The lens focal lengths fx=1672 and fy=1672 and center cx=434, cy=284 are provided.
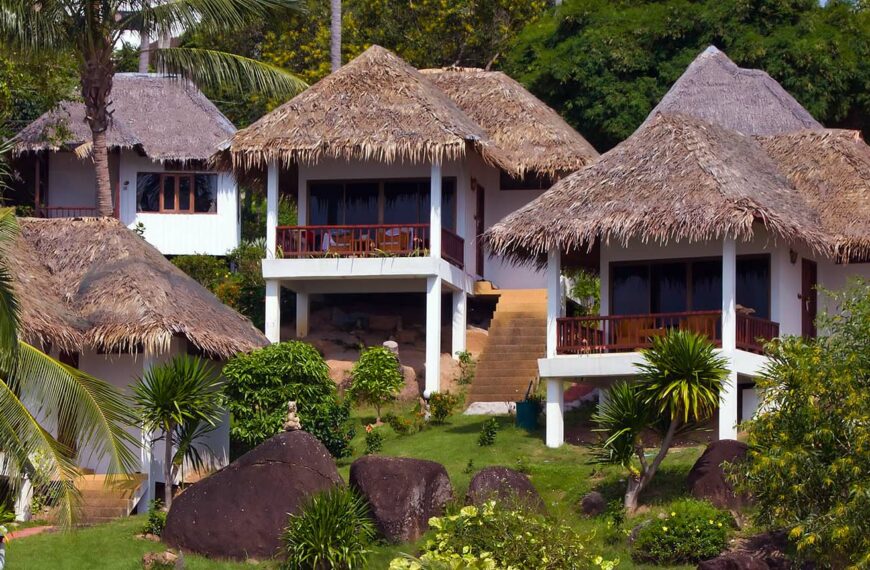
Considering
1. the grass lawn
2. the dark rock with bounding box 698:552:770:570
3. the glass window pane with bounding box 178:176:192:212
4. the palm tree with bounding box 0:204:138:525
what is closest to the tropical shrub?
the grass lawn

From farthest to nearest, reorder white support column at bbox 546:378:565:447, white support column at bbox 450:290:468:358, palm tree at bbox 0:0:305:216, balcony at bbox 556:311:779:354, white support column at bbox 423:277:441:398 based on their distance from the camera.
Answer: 1. white support column at bbox 450:290:468:358
2. white support column at bbox 423:277:441:398
3. palm tree at bbox 0:0:305:216
4. white support column at bbox 546:378:565:447
5. balcony at bbox 556:311:779:354

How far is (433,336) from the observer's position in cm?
3139

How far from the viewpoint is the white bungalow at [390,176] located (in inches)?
1239

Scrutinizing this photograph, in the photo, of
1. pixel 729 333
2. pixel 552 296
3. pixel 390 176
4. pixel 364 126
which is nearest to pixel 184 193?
pixel 390 176

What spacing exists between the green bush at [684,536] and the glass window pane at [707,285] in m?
6.27

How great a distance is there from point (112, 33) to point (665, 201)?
10536 mm

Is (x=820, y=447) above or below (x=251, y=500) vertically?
above

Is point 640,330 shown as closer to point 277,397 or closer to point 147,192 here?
point 277,397

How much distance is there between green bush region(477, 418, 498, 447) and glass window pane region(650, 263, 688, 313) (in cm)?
358

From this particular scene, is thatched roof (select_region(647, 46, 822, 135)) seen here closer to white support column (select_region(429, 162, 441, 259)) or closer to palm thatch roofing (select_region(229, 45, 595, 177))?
palm thatch roofing (select_region(229, 45, 595, 177))

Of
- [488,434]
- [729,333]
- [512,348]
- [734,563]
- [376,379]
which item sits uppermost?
[729,333]

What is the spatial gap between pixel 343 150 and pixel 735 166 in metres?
7.56

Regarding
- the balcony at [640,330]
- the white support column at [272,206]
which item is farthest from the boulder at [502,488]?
the white support column at [272,206]

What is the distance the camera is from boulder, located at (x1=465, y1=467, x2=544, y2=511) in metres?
23.1
